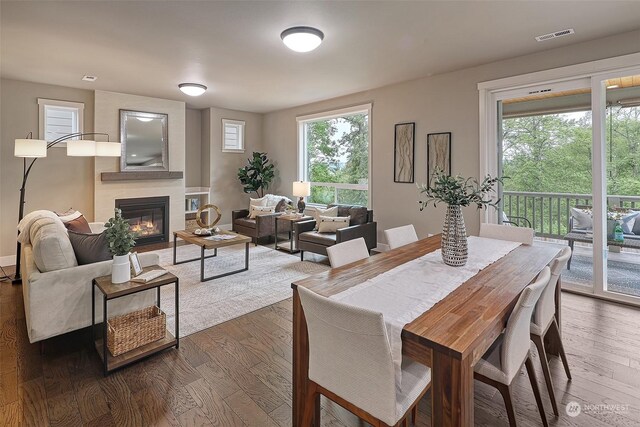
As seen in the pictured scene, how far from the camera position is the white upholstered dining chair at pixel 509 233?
2.79 meters

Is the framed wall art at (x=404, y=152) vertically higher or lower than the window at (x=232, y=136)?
lower

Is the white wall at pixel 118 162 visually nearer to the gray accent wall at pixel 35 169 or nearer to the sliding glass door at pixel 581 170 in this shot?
the gray accent wall at pixel 35 169

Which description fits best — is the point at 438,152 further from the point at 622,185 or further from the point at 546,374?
the point at 546,374

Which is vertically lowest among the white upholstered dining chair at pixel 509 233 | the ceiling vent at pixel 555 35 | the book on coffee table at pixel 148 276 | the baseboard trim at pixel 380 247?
the baseboard trim at pixel 380 247

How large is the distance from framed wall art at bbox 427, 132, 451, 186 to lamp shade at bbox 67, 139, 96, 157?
4390 mm

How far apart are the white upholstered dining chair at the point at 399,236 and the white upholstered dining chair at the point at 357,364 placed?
1.35 metres

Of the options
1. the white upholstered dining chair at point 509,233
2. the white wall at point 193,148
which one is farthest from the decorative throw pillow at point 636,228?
the white wall at point 193,148

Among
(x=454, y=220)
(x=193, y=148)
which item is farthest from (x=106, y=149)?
(x=454, y=220)

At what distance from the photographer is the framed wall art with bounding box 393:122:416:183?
4.95 m

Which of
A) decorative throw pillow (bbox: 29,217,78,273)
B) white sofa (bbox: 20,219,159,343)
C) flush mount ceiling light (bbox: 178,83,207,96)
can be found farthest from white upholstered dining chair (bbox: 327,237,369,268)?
Answer: flush mount ceiling light (bbox: 178,83,207,96)

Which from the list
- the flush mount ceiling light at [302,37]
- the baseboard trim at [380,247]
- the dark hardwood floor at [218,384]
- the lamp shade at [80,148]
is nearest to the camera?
the dark hardwood floor at [218,384]

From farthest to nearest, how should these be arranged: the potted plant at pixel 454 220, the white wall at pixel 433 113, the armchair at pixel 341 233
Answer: the armchair at pixel 341 233 → the white wall at pixel 433 113 → the potted plant at pixel 454 220

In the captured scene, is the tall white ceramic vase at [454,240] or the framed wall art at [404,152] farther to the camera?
the framed wall art at [404,152]

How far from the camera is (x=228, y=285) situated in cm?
393
